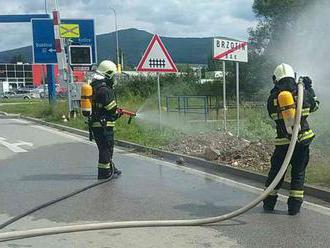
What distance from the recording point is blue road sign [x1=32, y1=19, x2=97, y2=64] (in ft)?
84.2

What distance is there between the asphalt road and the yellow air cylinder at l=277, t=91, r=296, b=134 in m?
1.16

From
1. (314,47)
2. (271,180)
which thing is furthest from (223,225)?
(314,47)

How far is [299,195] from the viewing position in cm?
666

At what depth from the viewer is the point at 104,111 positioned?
29.8 feet

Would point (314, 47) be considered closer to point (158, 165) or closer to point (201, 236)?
point (158, 165)

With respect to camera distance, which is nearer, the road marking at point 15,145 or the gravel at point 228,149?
the gravel at point 228,149

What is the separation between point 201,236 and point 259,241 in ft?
2.03

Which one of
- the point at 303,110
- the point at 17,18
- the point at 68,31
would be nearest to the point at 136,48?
the point at 17,18

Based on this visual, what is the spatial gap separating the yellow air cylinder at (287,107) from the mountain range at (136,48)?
5010cm

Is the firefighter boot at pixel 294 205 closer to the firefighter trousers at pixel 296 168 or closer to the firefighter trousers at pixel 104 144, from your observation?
the firefighter trousers at pixel 296 168

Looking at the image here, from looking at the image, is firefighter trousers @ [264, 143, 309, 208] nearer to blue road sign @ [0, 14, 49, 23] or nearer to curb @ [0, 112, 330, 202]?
curb @ [0, 112, 330, 202]

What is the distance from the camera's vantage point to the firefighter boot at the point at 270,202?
270 inches

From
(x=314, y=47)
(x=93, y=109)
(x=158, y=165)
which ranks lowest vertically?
(x=158, y=165)

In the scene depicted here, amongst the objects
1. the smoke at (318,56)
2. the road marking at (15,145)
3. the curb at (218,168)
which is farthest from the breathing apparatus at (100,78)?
the smoke at (318,56)
